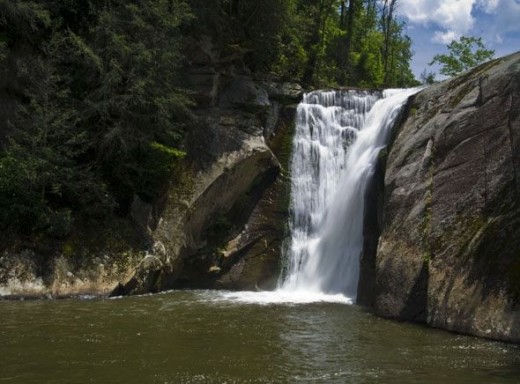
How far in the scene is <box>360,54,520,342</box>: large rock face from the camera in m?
9.77

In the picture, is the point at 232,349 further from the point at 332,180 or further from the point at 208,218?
the point at 332,180

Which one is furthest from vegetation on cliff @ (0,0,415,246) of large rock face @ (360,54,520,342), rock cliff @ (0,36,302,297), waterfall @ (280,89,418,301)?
large rock face @ (360,54,520,342)

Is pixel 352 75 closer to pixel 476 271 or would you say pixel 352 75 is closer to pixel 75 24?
pixel 75 24

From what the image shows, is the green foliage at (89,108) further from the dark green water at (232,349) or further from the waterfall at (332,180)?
the waterfall at (332,180)

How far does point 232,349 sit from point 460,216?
5583mm

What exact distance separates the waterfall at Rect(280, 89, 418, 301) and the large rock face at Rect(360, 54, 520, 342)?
2.61 metres

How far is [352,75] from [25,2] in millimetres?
25905

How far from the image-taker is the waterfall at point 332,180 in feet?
54.1

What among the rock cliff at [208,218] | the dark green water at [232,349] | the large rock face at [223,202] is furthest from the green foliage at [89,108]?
the dark green water at [232,349]

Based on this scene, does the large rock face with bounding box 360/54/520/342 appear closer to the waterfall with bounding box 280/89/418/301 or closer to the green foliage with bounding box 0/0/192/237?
the waterfall with bounding box 280/89/418/301

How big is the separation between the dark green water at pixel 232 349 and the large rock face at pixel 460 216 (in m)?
0.64

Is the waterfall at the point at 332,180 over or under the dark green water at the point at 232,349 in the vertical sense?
over

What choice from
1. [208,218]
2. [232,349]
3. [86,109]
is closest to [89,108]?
[86,109]

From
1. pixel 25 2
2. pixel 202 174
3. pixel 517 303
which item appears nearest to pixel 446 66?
pixel 202 174
